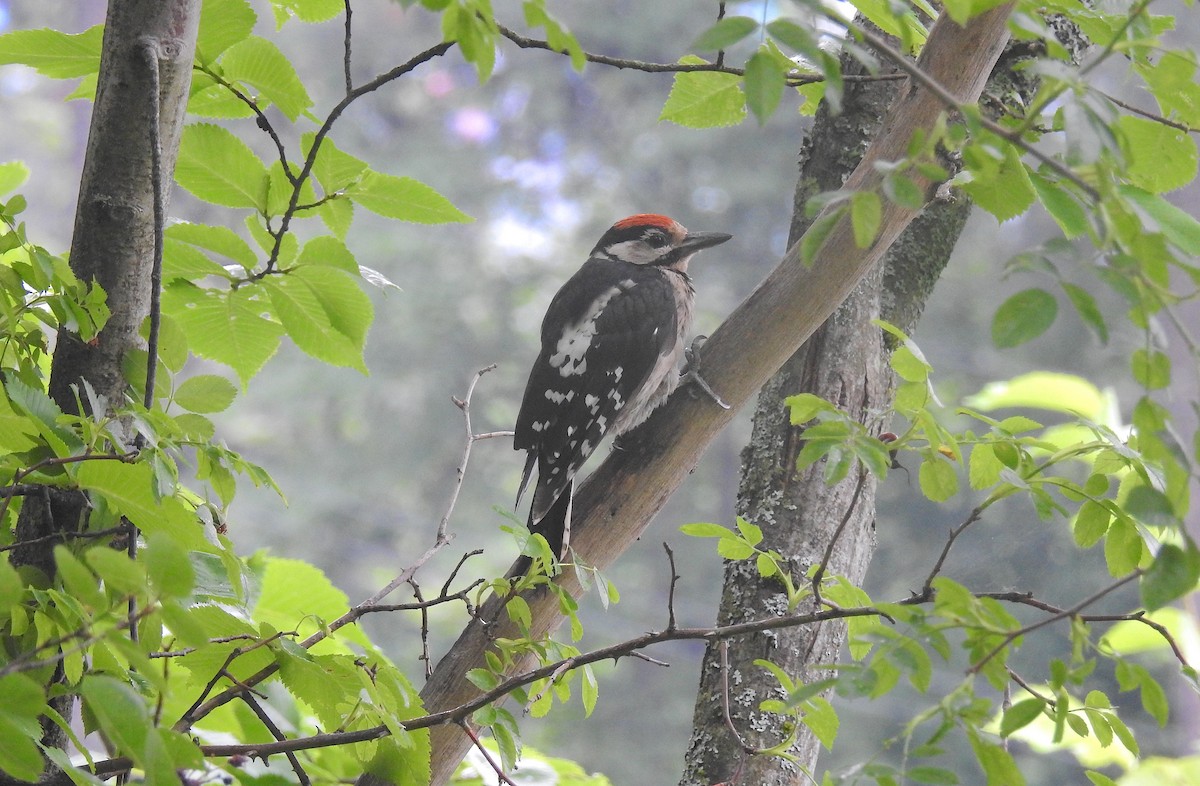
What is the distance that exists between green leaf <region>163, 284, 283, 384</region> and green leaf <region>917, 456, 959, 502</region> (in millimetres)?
619

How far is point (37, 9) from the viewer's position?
39.7 feet

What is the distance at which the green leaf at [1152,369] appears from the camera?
1.53ft

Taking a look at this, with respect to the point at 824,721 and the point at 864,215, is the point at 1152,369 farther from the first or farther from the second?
the point at 824,721

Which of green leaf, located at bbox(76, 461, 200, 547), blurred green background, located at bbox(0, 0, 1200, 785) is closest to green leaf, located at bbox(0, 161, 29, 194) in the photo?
green leaf, located at bbox(76, 461, 200, 547)

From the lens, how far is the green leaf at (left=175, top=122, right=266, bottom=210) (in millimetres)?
905

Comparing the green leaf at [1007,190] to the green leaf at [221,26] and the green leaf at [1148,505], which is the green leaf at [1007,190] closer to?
the green leaf at [1148,505]

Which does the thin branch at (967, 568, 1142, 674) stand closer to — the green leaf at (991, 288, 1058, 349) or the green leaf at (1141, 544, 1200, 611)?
the green leaf at (1141, 544, 1200, 611)

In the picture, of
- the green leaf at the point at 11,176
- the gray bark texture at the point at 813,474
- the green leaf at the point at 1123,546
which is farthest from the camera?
the gray bark texture at the point at 813,474

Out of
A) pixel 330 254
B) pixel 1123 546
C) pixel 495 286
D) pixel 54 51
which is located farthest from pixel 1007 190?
pixel 495 286

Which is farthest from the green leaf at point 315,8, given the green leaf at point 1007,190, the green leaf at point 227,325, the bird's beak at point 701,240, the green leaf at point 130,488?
the bird's beak at point 701,240

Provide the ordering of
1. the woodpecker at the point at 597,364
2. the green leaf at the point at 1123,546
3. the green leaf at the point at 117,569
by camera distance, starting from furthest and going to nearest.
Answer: the woodpecker at the point at 597,364
the green leaf at the point at 1123,546
the green leaf at the point at 117,569

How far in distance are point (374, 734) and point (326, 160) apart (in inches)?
19.6

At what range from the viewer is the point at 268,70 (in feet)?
2.97

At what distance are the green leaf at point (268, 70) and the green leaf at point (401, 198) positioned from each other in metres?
0.09
